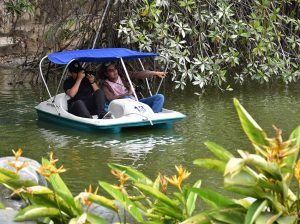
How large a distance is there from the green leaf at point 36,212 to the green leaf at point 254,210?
1.03 meters

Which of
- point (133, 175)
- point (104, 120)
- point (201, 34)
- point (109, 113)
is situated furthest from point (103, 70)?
point (133, 175)

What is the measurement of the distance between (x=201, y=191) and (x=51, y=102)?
7718 millimetres

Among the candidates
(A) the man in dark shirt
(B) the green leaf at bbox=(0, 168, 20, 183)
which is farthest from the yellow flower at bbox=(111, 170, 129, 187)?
(A) the man in dark shirt

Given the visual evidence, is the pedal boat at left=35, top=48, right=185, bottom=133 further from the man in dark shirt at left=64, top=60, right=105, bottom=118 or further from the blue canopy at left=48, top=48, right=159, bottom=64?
the man in dark shirt at left=64, top=60, right=105, bottom=118

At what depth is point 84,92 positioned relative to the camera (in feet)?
37.3

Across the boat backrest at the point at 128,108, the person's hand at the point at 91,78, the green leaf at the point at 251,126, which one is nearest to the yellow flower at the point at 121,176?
the green leaf at the point at 251,126

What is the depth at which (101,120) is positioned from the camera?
10172 millimetres

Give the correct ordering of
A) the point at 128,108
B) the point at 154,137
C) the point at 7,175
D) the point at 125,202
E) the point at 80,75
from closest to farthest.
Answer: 1. the point at 125,202
2. the point at 7,175
3. the point at 154,137
4. the point at 128,108
5. the point at 80,75

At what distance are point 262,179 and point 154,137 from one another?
646 centimetres

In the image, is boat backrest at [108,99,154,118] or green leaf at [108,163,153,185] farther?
boat backrest at [108,99,154,118]

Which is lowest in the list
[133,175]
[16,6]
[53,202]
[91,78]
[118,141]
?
[118,141]

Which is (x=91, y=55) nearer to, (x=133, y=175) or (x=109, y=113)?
(x=109, y=113)

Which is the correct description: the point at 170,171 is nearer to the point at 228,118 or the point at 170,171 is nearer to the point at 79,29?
the point at 228,118

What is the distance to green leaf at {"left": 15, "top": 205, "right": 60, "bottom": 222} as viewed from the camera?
394 cm
